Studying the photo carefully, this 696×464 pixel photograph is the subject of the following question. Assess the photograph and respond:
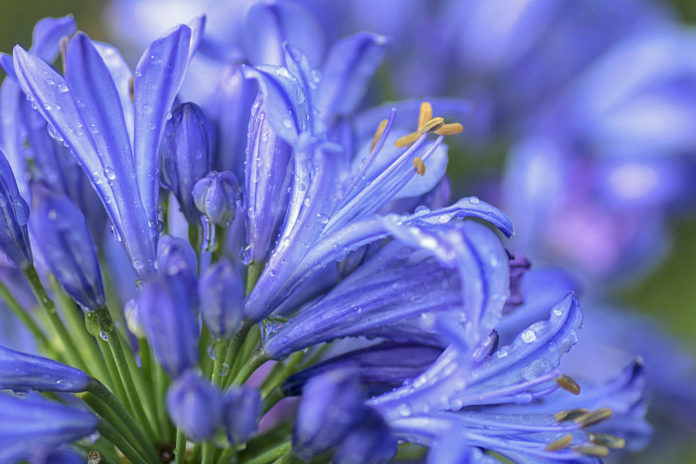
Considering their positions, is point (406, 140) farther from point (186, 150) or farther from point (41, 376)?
point (41, 376)

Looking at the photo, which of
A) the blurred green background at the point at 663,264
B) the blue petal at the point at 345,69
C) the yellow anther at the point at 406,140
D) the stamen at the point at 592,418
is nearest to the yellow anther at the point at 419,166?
the yellow anther at the point at 406,140

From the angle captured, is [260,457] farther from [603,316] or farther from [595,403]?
[603,316]

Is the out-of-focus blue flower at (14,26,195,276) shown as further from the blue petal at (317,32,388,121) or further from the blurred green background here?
the blurred green background

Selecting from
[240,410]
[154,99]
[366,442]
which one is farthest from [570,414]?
[154,99]


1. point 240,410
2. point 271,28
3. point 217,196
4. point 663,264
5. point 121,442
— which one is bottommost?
point 663,264

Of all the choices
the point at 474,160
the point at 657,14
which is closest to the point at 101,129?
the point at 474,160

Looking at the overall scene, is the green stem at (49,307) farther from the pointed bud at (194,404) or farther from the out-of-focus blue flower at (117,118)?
the pointed bud at (194,404)

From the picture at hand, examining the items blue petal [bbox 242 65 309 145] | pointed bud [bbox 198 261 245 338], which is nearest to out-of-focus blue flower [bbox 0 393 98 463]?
pointed bud [bbox 198 261 245 338]
